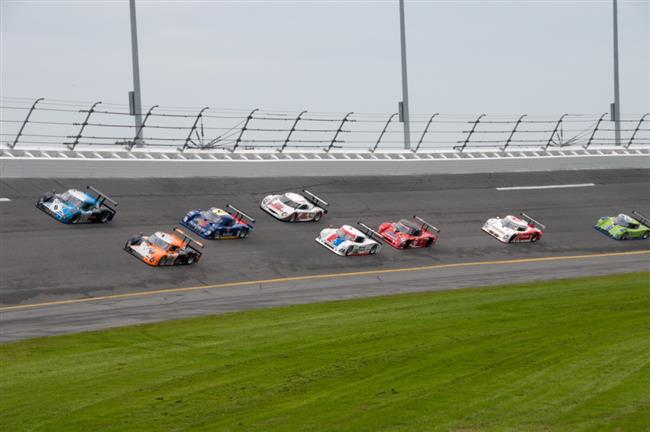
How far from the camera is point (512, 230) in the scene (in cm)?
4634

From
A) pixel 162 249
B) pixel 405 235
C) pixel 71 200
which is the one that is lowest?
pixel 405 235

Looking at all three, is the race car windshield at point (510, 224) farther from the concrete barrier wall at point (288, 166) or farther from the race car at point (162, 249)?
the race car at point (162, 249)

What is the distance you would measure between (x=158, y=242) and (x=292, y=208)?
8941 millimetres

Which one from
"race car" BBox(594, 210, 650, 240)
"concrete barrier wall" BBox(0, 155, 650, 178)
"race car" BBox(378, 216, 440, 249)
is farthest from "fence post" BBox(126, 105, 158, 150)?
"race car" BBox(594, 210, 650, 240)

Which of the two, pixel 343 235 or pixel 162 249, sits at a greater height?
pixel 162 249

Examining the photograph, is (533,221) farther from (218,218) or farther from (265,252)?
(218,218)

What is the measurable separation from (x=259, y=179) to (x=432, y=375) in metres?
32.7

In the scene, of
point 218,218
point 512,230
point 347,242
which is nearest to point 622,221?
point 512,230

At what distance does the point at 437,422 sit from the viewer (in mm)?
15203

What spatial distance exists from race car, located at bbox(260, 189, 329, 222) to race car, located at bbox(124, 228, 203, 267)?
735 cm

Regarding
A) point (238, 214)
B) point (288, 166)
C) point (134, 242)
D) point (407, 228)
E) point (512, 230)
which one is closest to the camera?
point (134, 242)

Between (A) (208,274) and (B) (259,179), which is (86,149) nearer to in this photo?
(B) (259,179)

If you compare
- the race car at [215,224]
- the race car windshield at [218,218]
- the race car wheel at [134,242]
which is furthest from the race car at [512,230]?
the race car wheel at [134,242]

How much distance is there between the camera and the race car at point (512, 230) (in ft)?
152
